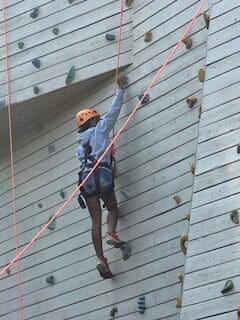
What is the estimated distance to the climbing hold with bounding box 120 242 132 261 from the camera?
8.97 meters

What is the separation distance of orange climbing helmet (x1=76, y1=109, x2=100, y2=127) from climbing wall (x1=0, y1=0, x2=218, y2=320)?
26 centimetres

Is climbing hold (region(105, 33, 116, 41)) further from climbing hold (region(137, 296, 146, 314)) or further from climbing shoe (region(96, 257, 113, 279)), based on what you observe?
climbing hold (region(137, 296, 146, 314))

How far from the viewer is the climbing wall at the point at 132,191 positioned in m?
8.58

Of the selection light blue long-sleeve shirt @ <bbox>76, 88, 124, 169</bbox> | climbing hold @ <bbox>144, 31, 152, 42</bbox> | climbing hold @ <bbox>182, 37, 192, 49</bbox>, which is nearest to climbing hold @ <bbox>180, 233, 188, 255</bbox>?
light blue long-sleeve shirt @ <bbox>76, 88, 124, 169</bbox>

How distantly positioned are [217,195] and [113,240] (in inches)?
69.8

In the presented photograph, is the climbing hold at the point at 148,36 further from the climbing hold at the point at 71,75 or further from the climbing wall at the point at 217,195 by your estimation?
the climbing wall at the point at 217,195

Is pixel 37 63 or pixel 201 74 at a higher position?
pixel 37 63

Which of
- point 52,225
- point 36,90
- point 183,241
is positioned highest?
point 36,90

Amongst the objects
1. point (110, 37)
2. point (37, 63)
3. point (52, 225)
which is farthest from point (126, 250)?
point (37, 63)

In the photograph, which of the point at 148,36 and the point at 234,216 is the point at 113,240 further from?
the point at 234,216

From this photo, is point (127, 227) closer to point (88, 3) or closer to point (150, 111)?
point (150, 111)

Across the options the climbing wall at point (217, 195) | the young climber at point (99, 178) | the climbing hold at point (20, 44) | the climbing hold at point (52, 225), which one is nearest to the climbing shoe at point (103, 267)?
the young climber at point (99, 178)

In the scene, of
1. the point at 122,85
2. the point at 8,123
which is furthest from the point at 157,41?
the point at 8,123

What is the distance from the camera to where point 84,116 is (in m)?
9.20
